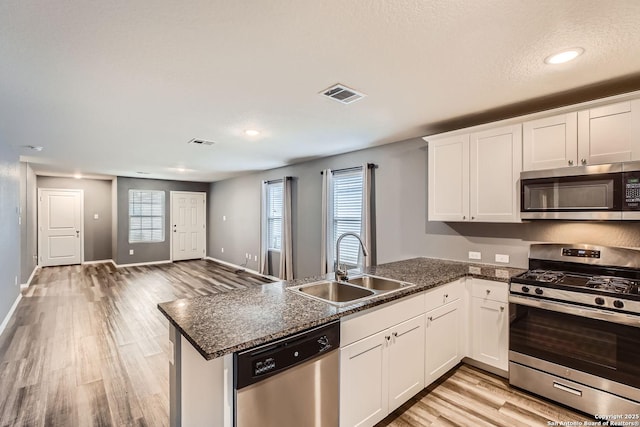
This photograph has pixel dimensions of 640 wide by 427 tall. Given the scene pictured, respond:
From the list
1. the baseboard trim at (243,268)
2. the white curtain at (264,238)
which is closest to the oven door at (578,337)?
the baseboard trim at (243,268)

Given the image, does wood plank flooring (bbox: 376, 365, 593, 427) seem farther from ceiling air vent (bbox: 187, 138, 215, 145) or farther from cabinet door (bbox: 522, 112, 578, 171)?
ceiling air vent (bbox: 187, 138, 215, 145)

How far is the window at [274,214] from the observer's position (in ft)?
20.7

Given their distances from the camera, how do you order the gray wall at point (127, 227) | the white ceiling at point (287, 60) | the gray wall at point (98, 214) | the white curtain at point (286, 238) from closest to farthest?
the white ceiling at point (287, 60) < the white curtain at point (286, 238) < the gray wall at point (127, 227) < the gray wall at point (98, 214)

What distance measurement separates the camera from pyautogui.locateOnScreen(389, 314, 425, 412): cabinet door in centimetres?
206

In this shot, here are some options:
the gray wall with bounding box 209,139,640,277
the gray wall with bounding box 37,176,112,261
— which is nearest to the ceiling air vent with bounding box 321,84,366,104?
the gray wall with bounding box 209,139,640,277

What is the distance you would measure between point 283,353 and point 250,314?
1.08 ft

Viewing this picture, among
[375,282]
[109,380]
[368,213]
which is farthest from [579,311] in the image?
[109,380]

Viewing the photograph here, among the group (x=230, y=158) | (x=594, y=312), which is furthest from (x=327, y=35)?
(x=230, y=158)

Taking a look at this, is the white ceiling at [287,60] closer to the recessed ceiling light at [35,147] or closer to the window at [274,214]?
the recessed ceiling light at [35,147]

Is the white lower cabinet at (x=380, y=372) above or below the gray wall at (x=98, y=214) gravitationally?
below

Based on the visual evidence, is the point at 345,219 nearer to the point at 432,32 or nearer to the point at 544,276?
the point at 544,276

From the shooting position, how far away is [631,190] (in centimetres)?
207

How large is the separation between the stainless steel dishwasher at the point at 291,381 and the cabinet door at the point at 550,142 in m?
2.28

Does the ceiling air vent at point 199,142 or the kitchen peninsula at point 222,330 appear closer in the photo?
the kitchen peninsula at point 222,330
